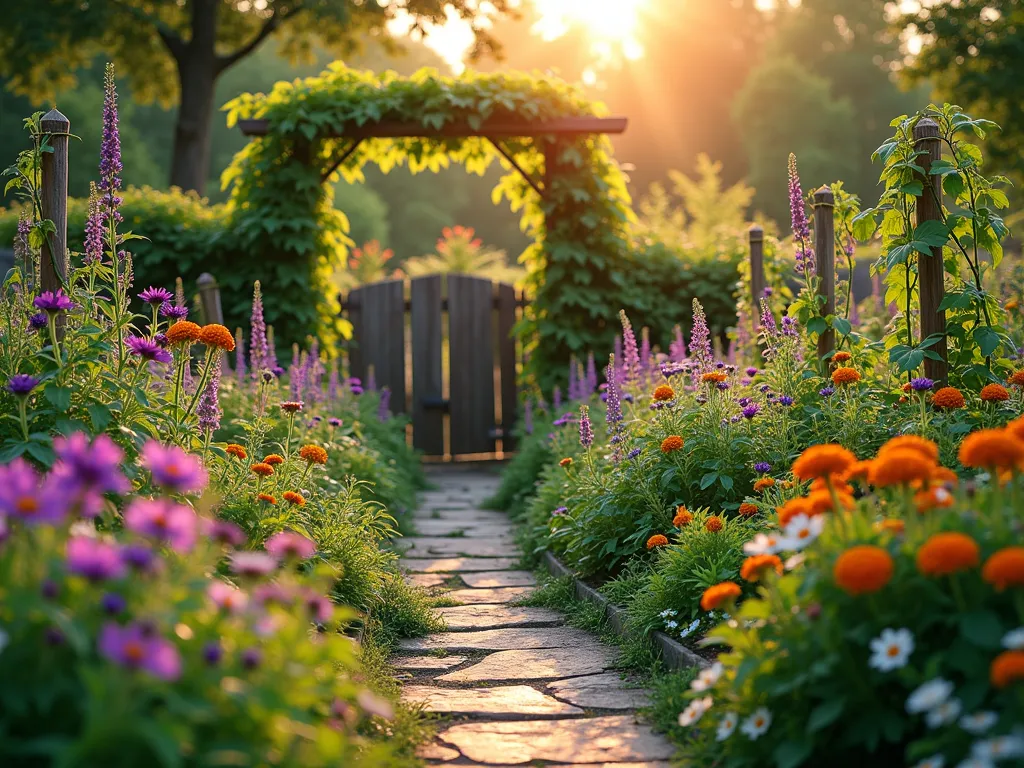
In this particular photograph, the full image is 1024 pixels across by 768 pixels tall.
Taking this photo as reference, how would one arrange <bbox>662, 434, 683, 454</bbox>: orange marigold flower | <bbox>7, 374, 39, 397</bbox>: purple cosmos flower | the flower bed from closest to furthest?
the flower bed
<bbox>7, 374, 39, 397</bbox>: purple cosmos flower
<bbox>662, 434, 683, 454</bbox>: orange marigold flower

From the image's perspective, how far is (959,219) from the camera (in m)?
3.65

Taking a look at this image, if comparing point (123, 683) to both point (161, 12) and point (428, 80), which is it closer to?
point (428, 80)

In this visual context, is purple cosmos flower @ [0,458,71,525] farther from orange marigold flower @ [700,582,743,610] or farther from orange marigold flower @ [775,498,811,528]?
orange marigold flower @ [775,498,811,528]

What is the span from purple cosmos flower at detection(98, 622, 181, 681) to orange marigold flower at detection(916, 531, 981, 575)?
1290 mm

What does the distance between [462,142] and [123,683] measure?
738 centimetres

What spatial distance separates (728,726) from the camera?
77.2 inches

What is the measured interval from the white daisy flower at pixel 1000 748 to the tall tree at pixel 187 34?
1132 cm

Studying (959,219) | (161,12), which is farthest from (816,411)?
(161,12)

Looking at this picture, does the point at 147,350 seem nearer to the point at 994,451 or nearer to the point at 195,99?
the point at 994,451

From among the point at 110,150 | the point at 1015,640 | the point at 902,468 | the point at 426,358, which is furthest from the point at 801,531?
the point at 426,358

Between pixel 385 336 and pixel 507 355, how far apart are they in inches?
52.6

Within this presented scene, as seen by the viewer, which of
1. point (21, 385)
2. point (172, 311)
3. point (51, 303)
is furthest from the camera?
point (172, 311)

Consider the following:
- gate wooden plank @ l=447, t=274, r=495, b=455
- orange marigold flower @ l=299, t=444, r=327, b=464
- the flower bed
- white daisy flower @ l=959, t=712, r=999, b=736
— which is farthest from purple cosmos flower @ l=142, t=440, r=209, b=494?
gate wooden plank @ l=447, t=274, r=495, b=455

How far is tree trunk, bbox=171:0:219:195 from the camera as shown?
11.4 meters
